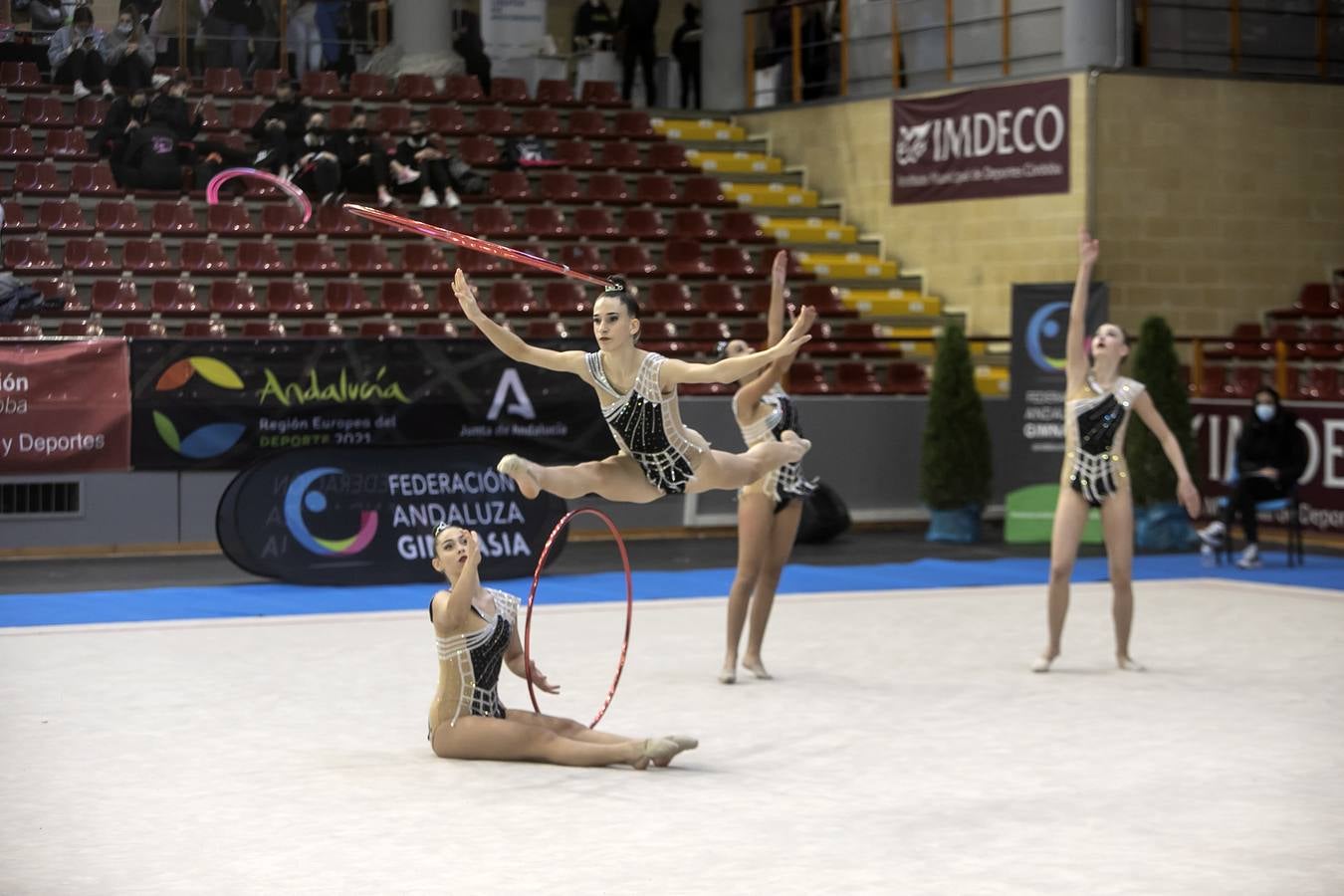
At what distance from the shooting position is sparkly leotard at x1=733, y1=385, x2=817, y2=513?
902 centimetres

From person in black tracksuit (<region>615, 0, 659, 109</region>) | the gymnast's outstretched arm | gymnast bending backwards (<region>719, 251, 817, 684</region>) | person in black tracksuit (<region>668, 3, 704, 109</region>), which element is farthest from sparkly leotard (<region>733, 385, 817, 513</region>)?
person in black tracksuit (<region>668, 3, 704, 109</region>)

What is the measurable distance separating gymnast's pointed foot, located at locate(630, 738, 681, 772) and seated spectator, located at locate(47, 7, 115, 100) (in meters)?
12.1

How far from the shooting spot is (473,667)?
698 centimetres

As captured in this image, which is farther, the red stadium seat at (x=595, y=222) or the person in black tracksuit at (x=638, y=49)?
the person in black tracksuit at (x=638, y=49)

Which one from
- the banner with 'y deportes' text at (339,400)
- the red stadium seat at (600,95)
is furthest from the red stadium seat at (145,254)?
the red stadium seat at (600,95)

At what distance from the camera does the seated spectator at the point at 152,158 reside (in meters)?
17.3

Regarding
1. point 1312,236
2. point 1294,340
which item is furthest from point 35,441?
point 1312,236

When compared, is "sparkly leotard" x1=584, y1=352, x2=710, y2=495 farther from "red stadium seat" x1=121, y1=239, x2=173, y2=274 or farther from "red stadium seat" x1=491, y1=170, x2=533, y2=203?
"red stadium seat" x1=491, y1=170, x2=533, y2=203

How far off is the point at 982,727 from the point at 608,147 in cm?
1447

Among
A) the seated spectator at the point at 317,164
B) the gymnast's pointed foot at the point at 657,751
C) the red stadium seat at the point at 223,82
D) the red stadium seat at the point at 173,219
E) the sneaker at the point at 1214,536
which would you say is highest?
the red stadium seat at the point at 223,82

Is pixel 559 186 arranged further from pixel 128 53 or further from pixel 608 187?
pixel 128 53

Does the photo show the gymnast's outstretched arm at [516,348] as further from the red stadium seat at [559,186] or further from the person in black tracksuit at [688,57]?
the person in black tracksuit at [688,57]

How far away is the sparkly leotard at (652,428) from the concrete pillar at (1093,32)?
12.8 meters

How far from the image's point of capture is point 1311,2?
20266 millimetres
